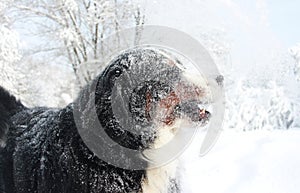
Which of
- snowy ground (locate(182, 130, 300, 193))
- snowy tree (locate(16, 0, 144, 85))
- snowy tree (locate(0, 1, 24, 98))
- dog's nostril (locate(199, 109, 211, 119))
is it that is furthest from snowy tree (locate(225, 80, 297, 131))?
dog's nostril (locate(199, 109, 211, 119))

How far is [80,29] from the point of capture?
53.5 feet

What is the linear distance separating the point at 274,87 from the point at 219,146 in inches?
190

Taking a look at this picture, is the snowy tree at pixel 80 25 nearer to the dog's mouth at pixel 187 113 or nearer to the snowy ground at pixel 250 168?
the snowy ground at pixel 250 168

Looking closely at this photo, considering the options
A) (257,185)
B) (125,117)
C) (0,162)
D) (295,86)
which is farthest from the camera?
(295,86)

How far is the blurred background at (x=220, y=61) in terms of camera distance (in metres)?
5.87

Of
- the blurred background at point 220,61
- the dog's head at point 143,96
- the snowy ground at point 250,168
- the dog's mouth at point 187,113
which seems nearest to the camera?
the dog's head at point 143,96

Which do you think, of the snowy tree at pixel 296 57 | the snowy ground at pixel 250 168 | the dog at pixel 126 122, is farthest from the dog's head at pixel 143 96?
the snowy tree at pixel 296 57

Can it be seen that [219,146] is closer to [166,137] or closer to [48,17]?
[166,137]

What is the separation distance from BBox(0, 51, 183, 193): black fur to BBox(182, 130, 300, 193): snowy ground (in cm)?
190

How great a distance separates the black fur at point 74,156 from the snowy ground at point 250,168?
190cm

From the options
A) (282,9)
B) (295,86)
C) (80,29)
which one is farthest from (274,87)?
(282,9)

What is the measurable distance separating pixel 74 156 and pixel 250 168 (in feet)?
11.7

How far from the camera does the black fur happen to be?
2625mm

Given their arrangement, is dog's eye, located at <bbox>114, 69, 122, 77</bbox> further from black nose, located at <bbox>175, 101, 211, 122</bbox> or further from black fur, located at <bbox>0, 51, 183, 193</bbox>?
black nose, located at <bbox>175, 101, 211, 122</bbox>
